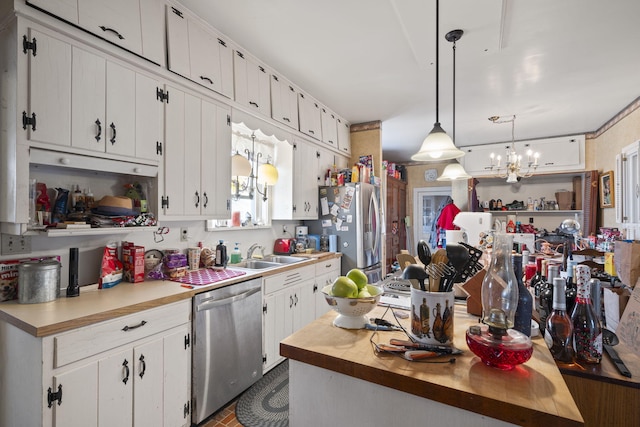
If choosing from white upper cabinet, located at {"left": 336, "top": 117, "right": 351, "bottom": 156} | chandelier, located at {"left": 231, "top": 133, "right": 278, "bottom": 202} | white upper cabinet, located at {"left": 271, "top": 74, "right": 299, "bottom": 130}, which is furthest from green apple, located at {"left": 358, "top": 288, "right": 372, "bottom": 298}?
white upper cabinet, located at {"left": 336, "top": 117, "right": 351, "bottom": 156}

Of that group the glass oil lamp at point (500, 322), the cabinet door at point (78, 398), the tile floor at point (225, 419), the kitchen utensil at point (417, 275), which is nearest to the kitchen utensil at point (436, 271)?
the kitchen utensil at point (417, 275)

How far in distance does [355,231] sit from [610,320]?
2480 mm

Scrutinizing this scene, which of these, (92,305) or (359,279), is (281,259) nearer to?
(92,305)

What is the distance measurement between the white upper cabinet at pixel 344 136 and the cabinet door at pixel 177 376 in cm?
321

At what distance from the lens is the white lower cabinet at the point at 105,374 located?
4.29 feet

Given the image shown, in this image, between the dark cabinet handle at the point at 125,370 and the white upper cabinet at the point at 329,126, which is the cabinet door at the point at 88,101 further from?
the white upper cabinet at the point at 329,126

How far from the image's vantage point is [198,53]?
7.50 ft

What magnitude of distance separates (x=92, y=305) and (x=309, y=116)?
9.47 feet

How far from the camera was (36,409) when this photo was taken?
1305 mm

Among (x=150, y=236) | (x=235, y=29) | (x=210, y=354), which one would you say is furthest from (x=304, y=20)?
(x=210, y=354)

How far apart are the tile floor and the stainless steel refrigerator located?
200 cm

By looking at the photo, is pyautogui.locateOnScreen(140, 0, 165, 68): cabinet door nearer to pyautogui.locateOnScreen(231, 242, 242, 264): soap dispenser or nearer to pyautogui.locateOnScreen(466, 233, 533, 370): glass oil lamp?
pyautogui.locateOnScreen(231, 242, 242, 264): soap dispenser

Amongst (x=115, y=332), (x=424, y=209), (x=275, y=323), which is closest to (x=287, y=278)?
(x=275, y=323)

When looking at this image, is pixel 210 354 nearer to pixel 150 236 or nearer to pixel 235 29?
pixel 150 236
